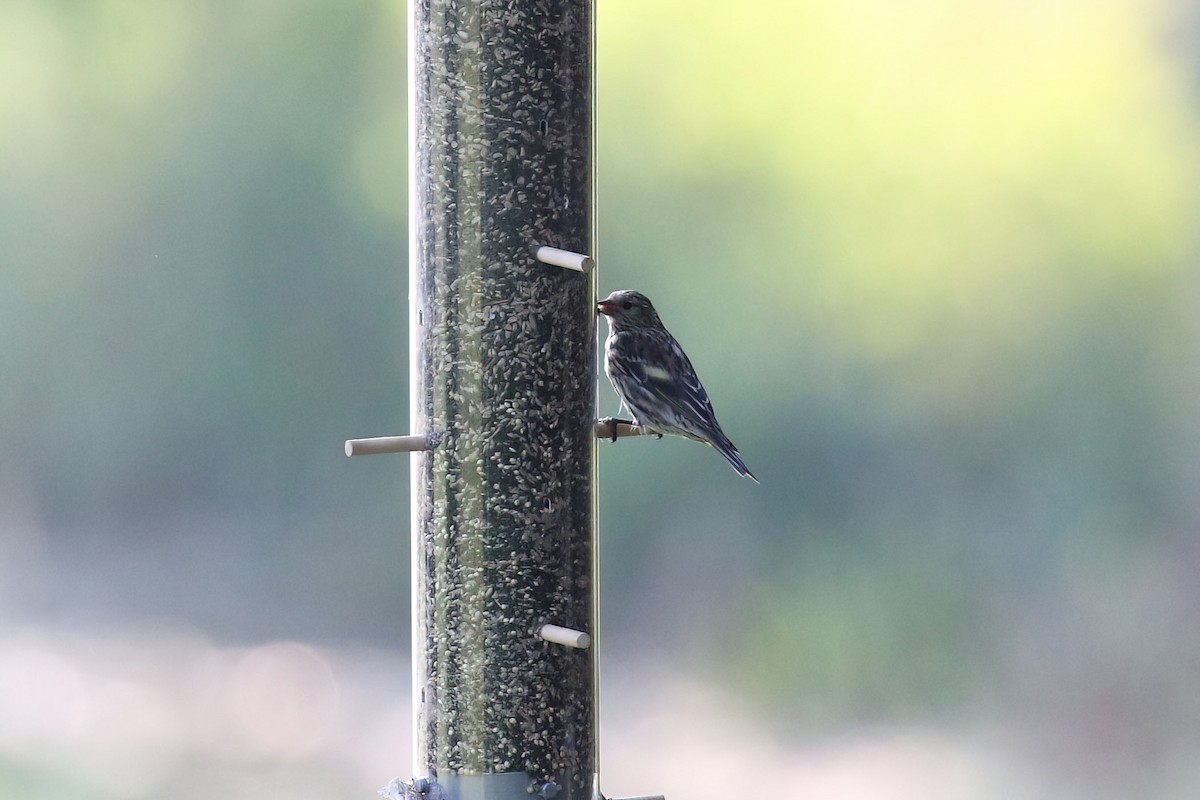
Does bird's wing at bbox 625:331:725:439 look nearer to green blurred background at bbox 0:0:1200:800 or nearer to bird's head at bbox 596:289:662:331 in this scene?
bird's head at bbox 596:289:662:331

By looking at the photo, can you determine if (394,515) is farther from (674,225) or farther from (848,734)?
(848,734)

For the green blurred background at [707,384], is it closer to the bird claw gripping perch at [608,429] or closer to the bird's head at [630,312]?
the bird's head at [630,312]

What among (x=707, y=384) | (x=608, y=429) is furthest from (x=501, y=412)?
(x=707, y=384)

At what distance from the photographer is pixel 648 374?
3479 mm

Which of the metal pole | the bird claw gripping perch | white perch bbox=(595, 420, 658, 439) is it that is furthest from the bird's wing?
the metal pole

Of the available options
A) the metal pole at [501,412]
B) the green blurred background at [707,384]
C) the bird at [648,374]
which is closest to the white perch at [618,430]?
the metal pole at [501,412]

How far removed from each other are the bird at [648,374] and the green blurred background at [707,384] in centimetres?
287

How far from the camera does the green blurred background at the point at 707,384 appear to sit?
667 centimetres

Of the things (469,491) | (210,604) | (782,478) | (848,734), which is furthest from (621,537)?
(469,491)

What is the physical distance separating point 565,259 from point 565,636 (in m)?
0.58

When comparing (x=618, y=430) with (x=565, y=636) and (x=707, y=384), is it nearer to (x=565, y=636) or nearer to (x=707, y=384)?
(x=565, y=636)

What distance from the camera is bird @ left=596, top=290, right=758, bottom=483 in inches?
136

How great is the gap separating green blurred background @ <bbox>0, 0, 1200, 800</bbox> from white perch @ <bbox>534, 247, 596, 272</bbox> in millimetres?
3772

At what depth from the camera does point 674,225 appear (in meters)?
6.66
